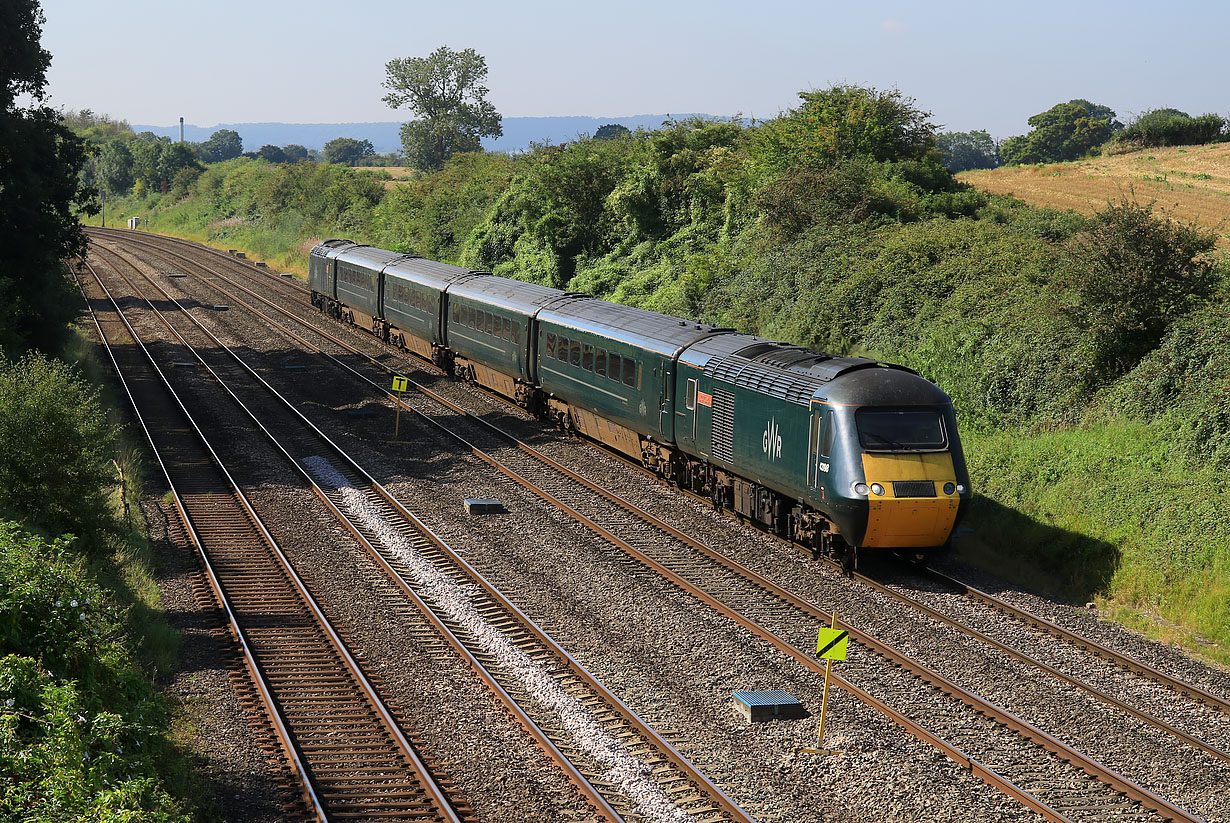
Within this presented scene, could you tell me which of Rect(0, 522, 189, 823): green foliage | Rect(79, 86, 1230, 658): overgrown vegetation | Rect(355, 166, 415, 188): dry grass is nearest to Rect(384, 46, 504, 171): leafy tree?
Rect(355, 166, 415, 188): dry grass

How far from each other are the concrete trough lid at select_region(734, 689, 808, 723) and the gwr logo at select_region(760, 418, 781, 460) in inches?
236

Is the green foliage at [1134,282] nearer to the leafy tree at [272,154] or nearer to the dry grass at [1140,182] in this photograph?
the dry grass at [1140,182]

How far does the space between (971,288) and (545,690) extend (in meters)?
16.9

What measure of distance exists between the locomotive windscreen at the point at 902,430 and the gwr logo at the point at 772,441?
1.82 metres

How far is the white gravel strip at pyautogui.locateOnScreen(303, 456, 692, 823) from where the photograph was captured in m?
10.5

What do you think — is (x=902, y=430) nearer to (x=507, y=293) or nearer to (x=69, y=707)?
(x=69, y=707)

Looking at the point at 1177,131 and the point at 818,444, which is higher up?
the point at 1177,131

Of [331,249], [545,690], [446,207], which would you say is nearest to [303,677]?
[545,690]

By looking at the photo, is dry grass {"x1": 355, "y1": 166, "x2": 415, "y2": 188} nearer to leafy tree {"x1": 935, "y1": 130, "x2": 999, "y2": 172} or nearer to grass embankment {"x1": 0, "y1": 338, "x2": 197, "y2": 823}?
grass embankment {"x1": 0, "y1": 338, "x2": 197, "y2": 823}

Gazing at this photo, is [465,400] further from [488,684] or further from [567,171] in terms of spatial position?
[567,171]

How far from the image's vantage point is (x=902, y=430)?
1639 cm

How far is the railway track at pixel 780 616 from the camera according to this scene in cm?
1043

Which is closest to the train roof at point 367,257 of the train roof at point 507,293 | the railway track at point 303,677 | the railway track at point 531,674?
the train roof at point 507,293

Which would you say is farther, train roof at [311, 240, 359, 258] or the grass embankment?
train roof at [311, 240, 359, 258]
